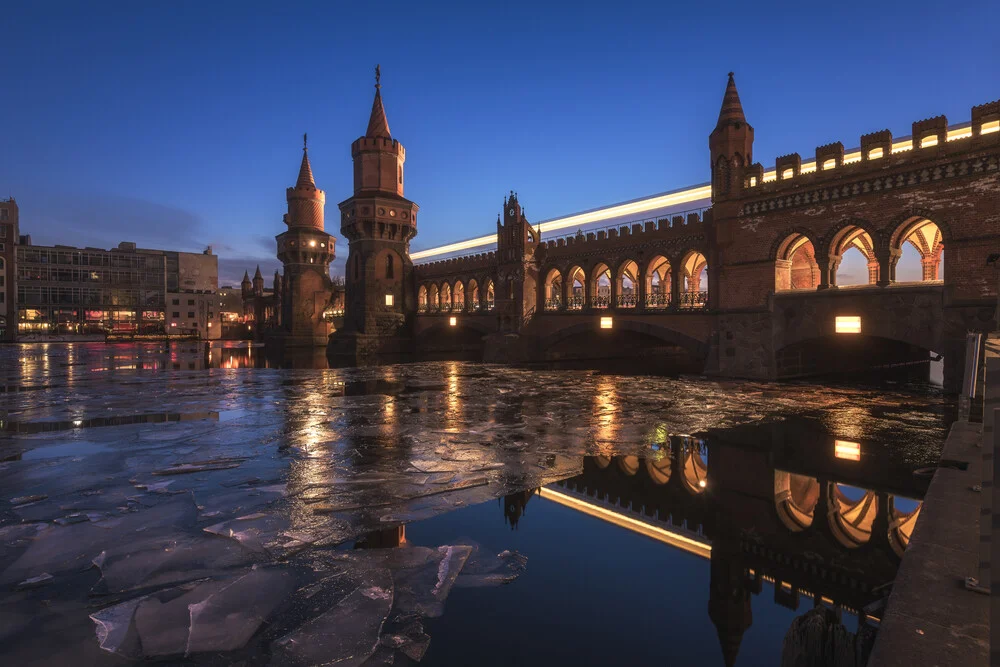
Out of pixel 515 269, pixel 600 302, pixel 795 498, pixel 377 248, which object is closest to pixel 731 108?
pixel 600 302

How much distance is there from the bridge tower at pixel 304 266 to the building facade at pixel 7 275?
39406 millimetres

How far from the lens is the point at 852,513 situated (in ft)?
19.3

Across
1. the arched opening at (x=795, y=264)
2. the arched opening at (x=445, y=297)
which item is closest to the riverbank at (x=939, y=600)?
the arched opening at (x=795, y=264)

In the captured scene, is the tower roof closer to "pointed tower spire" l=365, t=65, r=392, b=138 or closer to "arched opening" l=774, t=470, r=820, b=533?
"arched opening" l=774, t=470, r=820, b=533

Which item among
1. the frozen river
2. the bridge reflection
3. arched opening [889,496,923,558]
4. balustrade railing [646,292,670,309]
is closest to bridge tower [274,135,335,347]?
balustrade railing [646,292,670,309]

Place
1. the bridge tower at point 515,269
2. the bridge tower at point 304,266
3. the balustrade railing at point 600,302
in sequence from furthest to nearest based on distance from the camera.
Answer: the bridge tower at point 304,266
the bridge tower at point 515,269
the balustrade railing at point 600,302

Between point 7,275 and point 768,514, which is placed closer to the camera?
point 768,514

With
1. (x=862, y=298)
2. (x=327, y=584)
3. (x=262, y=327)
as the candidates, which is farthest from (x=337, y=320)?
(x=327, y=584)

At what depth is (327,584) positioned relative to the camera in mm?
4094

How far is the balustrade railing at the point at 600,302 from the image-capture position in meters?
26.8

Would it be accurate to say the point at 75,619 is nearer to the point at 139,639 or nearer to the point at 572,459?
the point at 139,639

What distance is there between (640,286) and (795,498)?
1913cm

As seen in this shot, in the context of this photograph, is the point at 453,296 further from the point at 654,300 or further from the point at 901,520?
the point at 901,520

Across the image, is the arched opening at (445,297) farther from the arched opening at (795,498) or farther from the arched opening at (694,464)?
the arched opening at (795,498)
